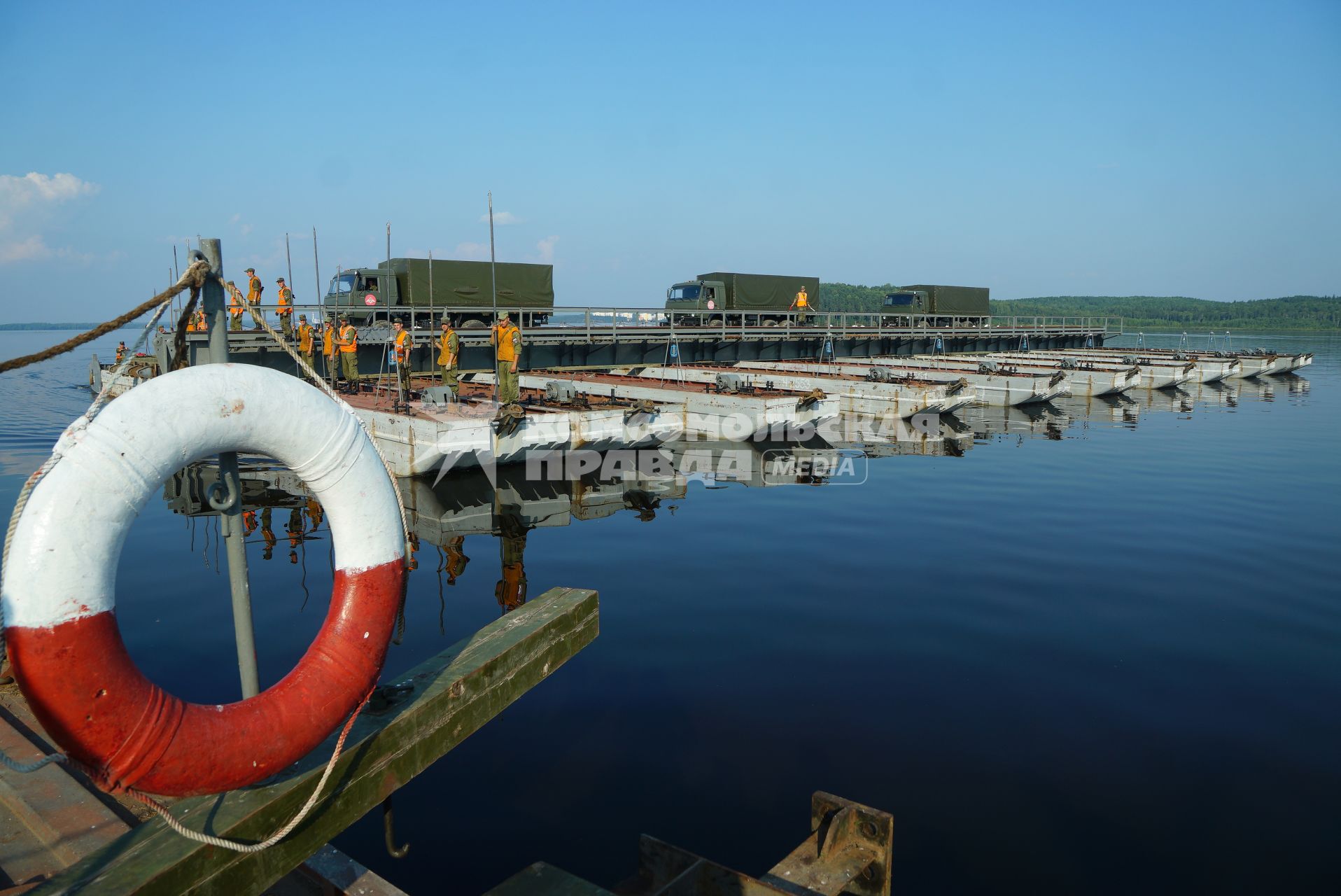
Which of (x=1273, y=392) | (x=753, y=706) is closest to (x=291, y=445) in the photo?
(x=753, y=706)

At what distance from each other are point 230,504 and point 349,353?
16.1 meters

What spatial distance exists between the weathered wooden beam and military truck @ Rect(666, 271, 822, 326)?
28.1 meters

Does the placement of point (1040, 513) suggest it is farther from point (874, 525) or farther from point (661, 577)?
point (661, 577)

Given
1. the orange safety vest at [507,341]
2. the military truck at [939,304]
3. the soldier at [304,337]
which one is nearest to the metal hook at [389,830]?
the orange safety vest at [507,341]

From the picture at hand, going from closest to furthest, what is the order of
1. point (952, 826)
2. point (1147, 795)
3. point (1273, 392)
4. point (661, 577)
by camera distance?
point (952, 826)
point (1147, 795)
point (661, 577)
point (1273, 392)

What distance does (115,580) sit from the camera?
9.68 feet

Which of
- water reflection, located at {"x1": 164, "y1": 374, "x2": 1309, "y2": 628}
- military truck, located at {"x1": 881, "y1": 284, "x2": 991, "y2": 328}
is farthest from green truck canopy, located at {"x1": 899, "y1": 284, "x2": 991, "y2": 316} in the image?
water reflection, located at {"x1": 164, "y1": 374, "x2": 1309, "y2": 628}

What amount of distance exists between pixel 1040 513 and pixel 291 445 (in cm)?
1104

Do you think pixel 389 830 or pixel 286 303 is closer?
pixel 389 830

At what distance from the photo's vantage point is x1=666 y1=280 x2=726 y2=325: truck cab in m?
32.7

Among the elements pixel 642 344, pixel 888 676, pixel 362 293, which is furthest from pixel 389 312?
pixel 888 676

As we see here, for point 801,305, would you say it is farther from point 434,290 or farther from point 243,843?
point 243,843

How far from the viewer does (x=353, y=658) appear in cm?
355

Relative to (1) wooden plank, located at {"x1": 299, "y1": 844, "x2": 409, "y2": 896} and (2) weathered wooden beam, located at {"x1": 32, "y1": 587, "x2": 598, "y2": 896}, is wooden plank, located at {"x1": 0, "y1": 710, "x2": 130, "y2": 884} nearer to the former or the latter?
(2) weathered wooden beam, located at {"x1": 32, "y1": 587, "x2": 598, "y2": 896}
